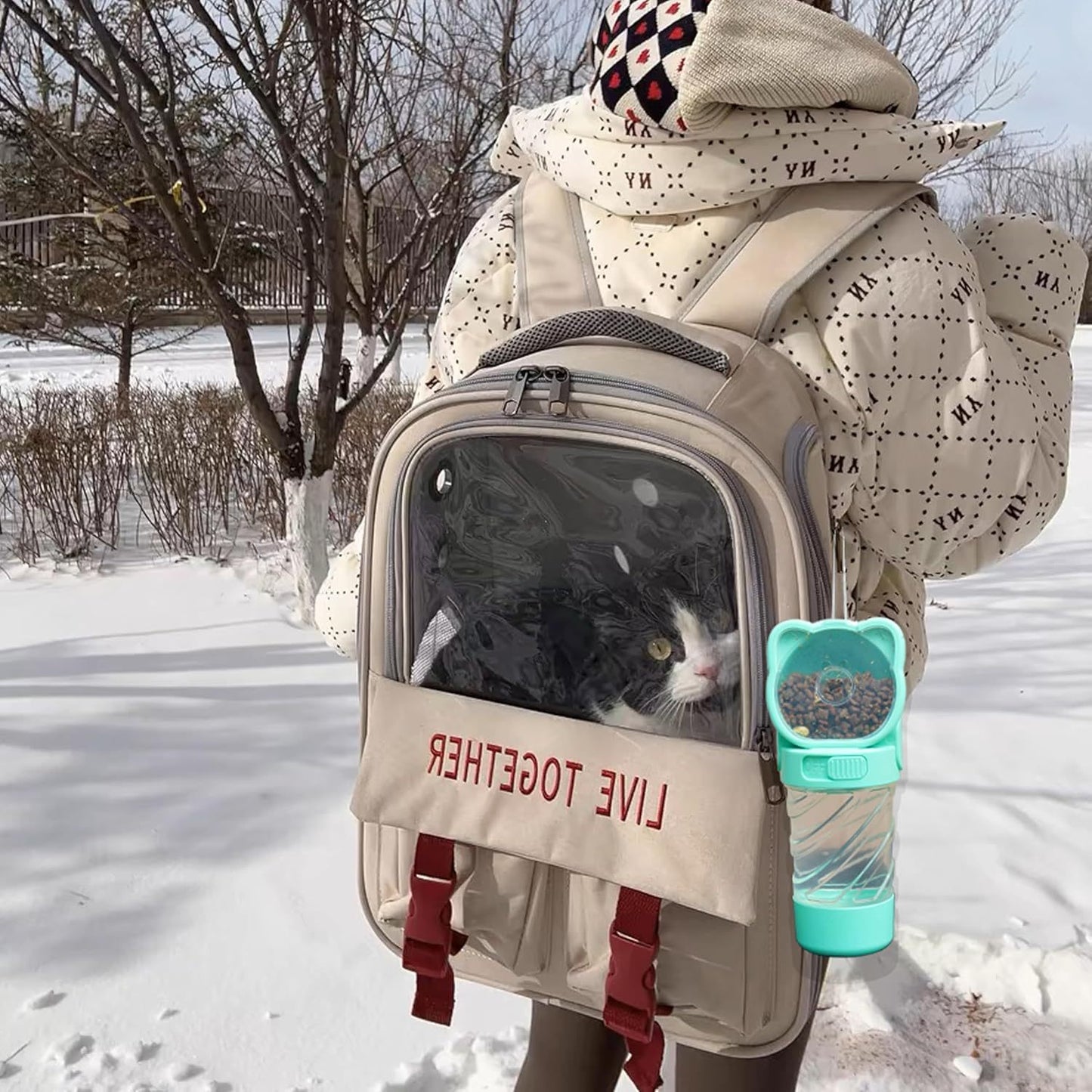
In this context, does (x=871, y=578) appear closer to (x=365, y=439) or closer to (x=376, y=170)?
(x=365, y=439)

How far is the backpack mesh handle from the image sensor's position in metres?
0.89

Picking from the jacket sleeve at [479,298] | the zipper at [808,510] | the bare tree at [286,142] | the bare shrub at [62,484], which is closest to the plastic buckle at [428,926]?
the jacket sleeve at [479,298]

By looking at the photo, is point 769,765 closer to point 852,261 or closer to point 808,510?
point 808,510

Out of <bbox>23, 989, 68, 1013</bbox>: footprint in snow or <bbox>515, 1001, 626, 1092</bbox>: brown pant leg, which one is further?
<bbox>23, 989, 68, 1013</bbox>: footprint in snow

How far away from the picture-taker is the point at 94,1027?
66.2 inches

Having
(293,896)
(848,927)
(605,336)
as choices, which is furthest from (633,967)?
(293,896)

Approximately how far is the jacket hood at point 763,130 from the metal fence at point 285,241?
2105 mm

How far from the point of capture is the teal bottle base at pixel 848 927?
845 mm

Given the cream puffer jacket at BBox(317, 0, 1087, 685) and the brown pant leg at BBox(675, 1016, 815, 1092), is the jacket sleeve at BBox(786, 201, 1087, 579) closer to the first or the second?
the cream puffer jacket at BBox(317, 0, 1087, 685)

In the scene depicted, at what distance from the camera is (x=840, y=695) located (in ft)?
2.67

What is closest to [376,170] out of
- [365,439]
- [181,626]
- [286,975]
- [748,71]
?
[365,439]

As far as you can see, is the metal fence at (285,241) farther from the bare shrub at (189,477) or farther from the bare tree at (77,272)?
the bare shrub at (189,477)

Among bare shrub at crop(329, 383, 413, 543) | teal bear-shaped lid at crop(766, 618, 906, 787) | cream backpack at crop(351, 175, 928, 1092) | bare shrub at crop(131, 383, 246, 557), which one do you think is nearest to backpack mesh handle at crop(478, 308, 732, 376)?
cream backpack at crop(351, 175, 928, 1092)

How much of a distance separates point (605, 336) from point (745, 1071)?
78 centimetres
